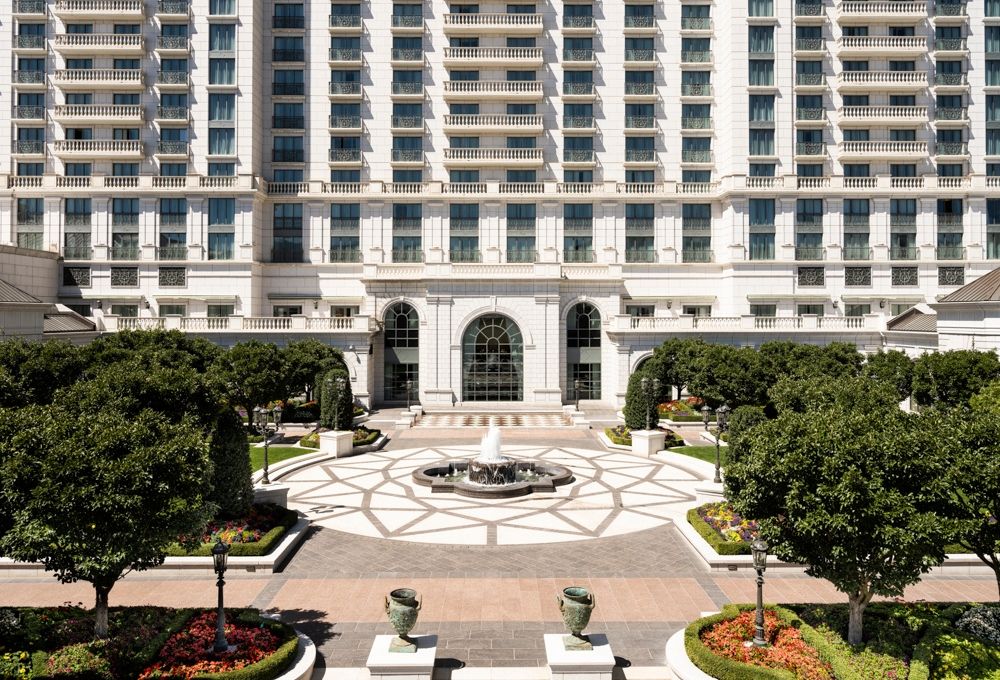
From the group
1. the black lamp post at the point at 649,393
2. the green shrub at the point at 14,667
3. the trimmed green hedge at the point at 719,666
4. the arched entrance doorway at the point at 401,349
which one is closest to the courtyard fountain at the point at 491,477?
the black lamp post at the point at 649,393

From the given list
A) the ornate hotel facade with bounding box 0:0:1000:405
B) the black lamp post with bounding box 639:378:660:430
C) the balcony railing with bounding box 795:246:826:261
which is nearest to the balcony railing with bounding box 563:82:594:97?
the ornate hotel facade with bounding box 0:0:1000:405

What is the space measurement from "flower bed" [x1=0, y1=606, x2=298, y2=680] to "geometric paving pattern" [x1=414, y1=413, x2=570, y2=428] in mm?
29114

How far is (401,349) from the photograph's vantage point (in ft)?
174

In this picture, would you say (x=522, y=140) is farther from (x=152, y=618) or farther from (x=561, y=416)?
(x=152, y=618)

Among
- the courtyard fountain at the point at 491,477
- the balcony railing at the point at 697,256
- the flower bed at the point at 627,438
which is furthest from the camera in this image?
the balcony railing at the point at 697,256

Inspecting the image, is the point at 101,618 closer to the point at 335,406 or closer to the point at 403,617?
the point at 403,617

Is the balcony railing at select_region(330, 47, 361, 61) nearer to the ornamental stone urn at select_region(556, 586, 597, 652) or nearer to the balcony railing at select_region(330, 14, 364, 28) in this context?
the balcony railing at select_region(330, 14, 364, 28)

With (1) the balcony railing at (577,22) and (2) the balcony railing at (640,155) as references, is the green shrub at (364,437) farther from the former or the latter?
(1) the balcony railing at (577,22)

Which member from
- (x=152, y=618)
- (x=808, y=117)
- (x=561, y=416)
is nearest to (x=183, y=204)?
(x=561, y=416)

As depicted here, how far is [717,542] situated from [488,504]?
30.5ft

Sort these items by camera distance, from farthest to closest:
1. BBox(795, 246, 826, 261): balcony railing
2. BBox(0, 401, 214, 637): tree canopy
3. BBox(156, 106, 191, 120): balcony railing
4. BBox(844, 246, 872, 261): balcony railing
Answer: BBox(844, 246, 872, 261): balcony railing → BBox(795, 246, 826, 261): balcony railing → BBox(156, 106, 191, 120): balcony railing → BBox(0, 401, 214, 637): tree canopy

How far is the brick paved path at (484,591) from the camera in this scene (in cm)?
1505

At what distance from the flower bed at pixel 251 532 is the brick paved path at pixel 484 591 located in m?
0.72

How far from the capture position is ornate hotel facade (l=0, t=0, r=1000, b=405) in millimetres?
53000
